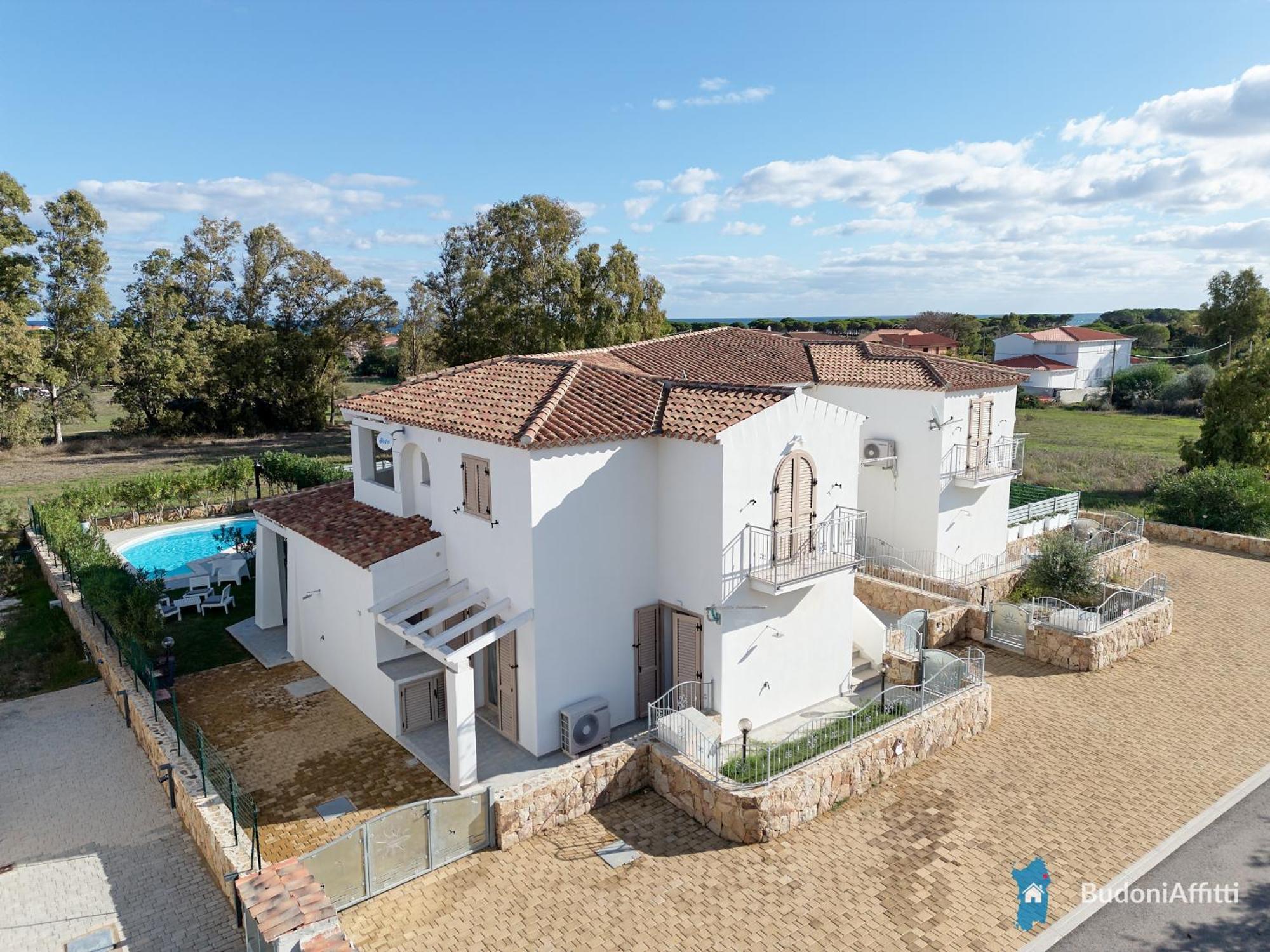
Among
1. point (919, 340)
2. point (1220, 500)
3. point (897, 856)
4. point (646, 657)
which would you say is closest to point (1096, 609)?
point (897, 856)

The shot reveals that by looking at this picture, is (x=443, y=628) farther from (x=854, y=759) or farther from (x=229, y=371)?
(x=229, y=371)

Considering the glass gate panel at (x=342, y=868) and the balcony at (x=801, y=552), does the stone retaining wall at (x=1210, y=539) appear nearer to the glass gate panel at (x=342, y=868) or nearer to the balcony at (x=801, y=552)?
the balcony at (x=801, y=552)

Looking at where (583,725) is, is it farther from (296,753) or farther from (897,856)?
(897,856)

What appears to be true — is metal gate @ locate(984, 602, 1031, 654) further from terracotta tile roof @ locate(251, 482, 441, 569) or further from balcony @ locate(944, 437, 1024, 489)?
terracotta tile roof @ locate(251, 482, 441, 569)

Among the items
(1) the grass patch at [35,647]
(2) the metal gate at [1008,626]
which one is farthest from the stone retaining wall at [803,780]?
(1) the grass patch at [35,647]

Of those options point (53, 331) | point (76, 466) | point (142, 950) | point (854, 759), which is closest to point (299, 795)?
point (142, 950)

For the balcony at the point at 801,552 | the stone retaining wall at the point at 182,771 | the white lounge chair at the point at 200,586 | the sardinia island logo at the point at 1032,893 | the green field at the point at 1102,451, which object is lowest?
the sardinia island logo at the point at 1032,893
